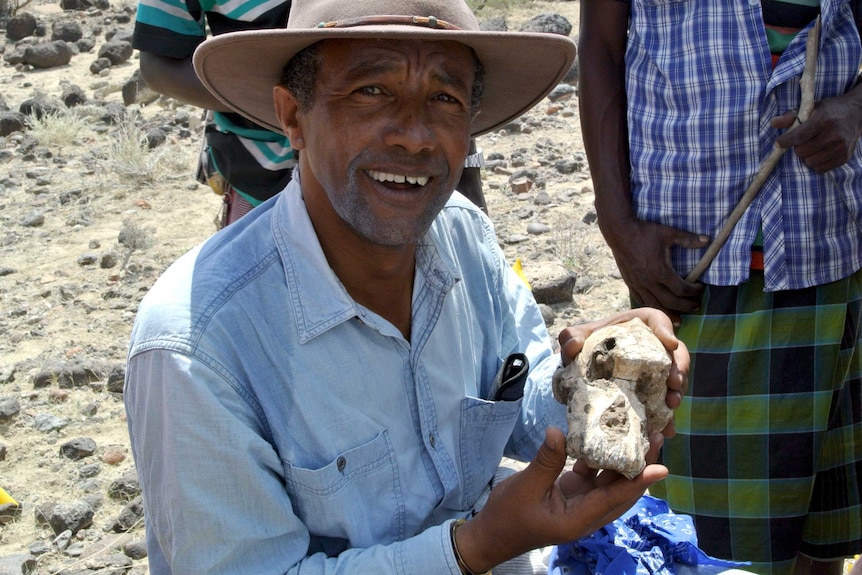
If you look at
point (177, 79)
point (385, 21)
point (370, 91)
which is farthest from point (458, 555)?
point (177, 79)

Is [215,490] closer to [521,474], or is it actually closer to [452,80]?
[521,474]

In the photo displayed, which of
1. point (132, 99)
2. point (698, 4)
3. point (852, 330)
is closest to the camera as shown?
point (698, 4)

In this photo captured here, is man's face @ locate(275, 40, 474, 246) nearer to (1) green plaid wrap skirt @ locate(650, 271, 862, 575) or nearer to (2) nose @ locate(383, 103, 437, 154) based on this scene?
(2) nose @ locate(383, 103, 437, 154)

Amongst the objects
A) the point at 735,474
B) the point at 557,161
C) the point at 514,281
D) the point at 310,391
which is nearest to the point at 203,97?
the point at 514,281

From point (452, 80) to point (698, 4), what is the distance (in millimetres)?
877

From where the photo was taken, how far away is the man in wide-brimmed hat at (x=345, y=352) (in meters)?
1.96

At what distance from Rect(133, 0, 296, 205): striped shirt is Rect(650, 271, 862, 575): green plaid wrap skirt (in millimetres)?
1348

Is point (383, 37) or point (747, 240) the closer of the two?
point (383, 37)

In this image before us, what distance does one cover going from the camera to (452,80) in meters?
2.14

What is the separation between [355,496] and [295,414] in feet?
0.72

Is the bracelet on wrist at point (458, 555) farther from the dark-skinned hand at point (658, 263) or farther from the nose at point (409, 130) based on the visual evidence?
the dark-skinned hand at point (658, 263)

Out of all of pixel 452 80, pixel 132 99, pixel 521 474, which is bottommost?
pixel 132 99

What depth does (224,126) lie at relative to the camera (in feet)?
10.6

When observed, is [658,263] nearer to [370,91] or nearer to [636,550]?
[636,550]
